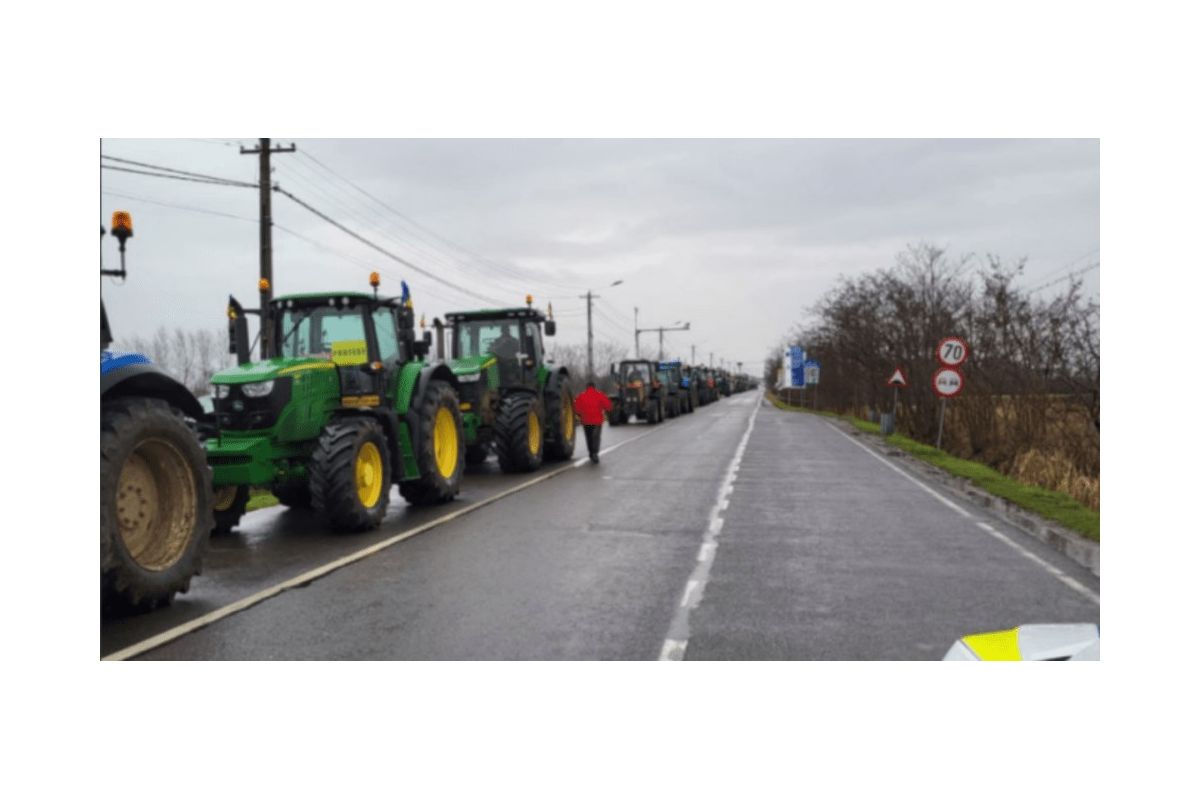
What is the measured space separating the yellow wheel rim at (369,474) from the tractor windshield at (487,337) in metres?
7.28

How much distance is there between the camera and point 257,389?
30.9 ft

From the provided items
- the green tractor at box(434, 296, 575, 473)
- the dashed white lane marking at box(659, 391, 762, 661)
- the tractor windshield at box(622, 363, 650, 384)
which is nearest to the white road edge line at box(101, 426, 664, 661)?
the dashed white lane marking at box(659, 391, 762, 661)

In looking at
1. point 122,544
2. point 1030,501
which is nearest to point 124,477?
point 122,544

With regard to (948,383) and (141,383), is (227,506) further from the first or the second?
(948,383)

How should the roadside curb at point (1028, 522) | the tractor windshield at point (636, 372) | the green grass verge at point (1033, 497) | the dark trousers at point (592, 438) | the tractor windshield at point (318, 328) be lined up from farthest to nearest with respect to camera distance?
the tractor windshield at point (636, 372) → the dark trousers at point (592, 438) → the green grass verge at point (1033, 497) → the tractor windshield at point (318, 328) → the roadside curb at point (1028, 522)

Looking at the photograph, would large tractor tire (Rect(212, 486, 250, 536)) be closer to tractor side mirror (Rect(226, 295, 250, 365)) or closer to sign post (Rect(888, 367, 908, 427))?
tractor side mirror (Rect(226, 295, 250, 365))

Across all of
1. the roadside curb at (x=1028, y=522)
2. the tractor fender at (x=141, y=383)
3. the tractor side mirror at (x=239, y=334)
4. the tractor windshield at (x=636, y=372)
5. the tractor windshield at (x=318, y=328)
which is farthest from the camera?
the tractor windshield at (x=636, y=372)

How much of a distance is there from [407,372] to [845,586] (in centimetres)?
606

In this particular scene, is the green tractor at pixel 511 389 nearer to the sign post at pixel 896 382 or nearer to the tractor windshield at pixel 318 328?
the tractor windshield at pixel 318 328

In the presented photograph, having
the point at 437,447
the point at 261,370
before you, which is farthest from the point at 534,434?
the point at 261,370

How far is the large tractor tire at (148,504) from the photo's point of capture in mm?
5910

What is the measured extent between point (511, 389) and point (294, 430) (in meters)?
7.72

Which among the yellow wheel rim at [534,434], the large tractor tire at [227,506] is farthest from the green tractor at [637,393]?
the large tractor tire at [227,506]

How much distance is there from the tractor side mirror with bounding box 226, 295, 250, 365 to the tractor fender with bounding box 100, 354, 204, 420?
3.13m
